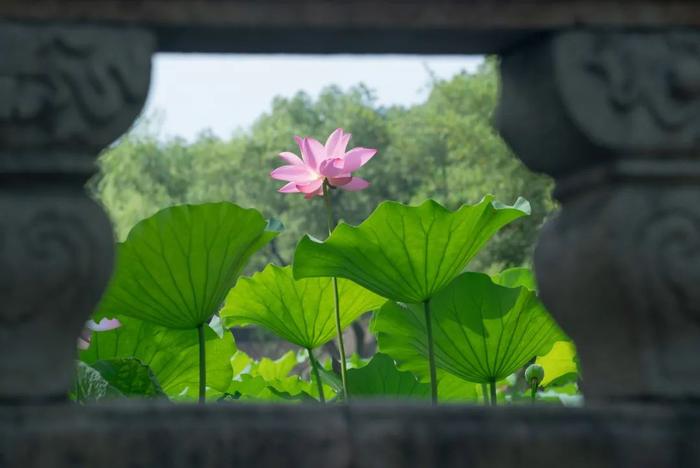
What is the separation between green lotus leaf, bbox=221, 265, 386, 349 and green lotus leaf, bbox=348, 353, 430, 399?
184 millimetres

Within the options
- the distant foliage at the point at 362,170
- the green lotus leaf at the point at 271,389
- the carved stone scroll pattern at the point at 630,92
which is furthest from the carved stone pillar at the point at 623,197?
the distant foliage at the point at 362,170

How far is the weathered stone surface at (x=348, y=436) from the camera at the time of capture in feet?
4.74

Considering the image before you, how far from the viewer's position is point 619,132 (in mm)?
1684

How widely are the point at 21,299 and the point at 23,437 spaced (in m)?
0.19

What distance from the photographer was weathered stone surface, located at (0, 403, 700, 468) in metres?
1.44

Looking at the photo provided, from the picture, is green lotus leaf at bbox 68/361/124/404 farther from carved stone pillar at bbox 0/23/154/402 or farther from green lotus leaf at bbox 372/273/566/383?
carved stone pillar at bbox 0/23/154/402

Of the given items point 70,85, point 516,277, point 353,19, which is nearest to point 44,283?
point 70,85

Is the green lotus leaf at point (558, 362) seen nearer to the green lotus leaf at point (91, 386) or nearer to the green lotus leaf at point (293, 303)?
the green lotus leaf at point (293, 303)

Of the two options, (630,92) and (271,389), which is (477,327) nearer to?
(271,389)

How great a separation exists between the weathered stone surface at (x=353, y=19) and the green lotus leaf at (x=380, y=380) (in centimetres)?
163

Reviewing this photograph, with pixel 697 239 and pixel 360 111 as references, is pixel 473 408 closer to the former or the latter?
pixel 697 239

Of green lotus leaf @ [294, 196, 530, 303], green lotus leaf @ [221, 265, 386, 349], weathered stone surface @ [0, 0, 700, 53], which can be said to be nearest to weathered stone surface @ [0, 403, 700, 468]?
weathered stone surface @ [0, 0, 700, 53]

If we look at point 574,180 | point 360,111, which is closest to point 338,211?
point 360,111

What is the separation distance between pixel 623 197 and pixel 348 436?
56 centimetres
